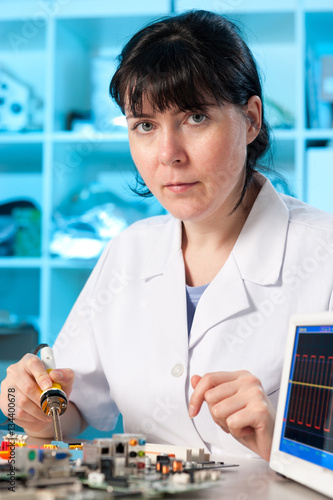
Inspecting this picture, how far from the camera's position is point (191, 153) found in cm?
105

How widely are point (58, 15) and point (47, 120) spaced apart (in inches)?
17.0

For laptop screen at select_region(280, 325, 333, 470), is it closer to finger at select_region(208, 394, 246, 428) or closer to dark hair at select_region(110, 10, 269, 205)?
finger at select_region(208, 394, 246, 428)

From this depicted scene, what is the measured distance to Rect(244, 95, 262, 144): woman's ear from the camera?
1.16 m

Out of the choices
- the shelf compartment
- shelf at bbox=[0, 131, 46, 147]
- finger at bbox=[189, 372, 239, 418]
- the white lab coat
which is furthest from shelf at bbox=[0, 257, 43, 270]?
finger at bbox=[189, 372, 239, 418]

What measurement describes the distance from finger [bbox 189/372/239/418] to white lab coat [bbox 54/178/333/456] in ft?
0.85

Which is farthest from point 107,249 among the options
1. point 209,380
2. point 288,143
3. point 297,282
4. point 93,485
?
point 288,143

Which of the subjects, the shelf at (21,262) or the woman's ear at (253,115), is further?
the shelf at (21,262)

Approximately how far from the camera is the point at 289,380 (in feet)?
2.54

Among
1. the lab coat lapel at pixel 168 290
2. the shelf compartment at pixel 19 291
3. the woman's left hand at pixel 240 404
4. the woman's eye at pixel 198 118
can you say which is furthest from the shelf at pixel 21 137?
the woman's left hand at pixel 240 404

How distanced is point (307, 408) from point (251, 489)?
111mm

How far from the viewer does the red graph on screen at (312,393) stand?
0.68 meters

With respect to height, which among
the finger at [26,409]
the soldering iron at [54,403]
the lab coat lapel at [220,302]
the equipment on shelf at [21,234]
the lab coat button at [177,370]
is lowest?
the finger at [26,409]

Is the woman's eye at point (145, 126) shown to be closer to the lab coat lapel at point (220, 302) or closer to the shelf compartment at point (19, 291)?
the lab coat lapel at point (220, 302)

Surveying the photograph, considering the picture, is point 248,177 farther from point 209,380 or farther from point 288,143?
point 288,143
